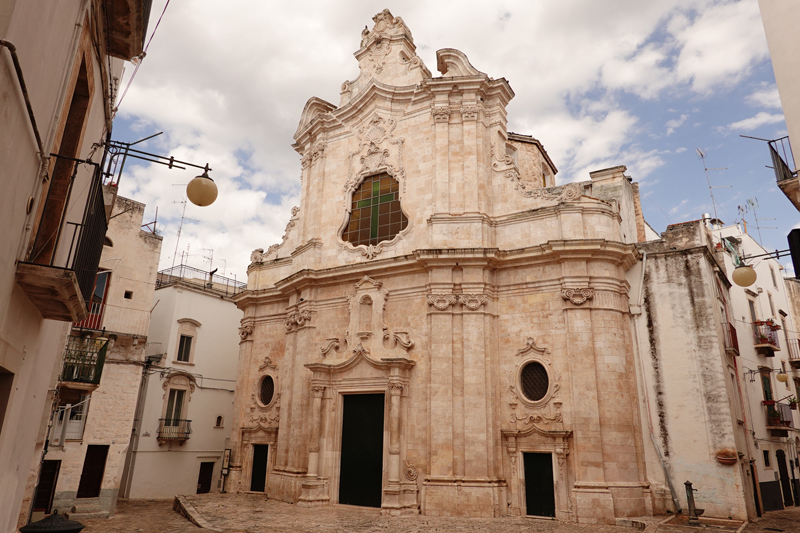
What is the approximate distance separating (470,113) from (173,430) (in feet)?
51.5

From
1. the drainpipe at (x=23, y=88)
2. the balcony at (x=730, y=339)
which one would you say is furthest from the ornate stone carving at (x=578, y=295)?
the drainpipe at (x=23, y=88)

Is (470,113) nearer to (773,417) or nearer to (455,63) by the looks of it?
(455,63)

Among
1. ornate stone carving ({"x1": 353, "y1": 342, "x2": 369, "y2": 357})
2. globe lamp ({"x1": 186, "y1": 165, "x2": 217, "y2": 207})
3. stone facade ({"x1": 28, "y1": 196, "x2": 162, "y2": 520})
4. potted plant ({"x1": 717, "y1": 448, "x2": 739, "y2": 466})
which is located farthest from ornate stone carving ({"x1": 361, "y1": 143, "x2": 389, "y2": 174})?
potted plant ({"x1": 717, "y1": 448, "x2": 739, "y2": 466})

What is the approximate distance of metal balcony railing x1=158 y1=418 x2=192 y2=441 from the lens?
21.0 m

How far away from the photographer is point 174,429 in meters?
21.3

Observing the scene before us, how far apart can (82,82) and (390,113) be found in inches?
529

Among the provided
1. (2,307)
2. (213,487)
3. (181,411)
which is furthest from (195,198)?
(213,487)

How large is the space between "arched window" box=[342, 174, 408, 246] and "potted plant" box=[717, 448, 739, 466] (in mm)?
10100

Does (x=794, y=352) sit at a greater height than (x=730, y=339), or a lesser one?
greater

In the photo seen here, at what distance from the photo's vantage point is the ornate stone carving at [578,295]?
14.3 m

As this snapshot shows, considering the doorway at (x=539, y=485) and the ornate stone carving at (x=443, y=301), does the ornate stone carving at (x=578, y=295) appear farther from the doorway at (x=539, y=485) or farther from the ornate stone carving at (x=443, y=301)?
the doorway at (x=539, y=485)

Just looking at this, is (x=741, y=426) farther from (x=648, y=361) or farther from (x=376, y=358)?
(x=376, y=358)

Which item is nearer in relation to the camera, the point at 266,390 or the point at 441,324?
the point at 441,324

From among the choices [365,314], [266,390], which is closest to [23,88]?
[365,314]
